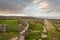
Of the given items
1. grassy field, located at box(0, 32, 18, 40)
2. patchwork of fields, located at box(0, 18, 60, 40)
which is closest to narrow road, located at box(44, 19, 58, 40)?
patchwork of fields, located at box(0, 18, 60, 40)

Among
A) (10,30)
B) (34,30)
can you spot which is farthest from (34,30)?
(10,30)

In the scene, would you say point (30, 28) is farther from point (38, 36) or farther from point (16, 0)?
point (16, 0)

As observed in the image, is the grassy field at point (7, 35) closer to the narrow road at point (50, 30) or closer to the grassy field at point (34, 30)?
the grassy field at point (34, 30)

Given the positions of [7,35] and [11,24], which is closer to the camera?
[7,35]

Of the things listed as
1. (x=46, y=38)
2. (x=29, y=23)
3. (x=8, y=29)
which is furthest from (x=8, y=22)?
(x=46, y=38)

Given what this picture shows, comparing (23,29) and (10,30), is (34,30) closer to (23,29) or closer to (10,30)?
(23,29)

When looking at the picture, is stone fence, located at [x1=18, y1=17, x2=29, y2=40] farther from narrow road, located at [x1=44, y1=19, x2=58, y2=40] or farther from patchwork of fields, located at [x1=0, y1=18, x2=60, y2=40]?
narrow road, located at [x1=44, y1=19, x2=58, y2=40]

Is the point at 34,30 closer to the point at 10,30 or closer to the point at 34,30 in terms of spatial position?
the point at 34,30

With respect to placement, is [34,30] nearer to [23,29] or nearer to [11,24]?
[23,29]

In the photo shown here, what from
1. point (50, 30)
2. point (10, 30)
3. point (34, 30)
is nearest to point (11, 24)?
point (10, 30)

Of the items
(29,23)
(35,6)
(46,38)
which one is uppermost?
(35,6)

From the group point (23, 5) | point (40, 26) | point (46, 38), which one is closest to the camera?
point (46, 38)
